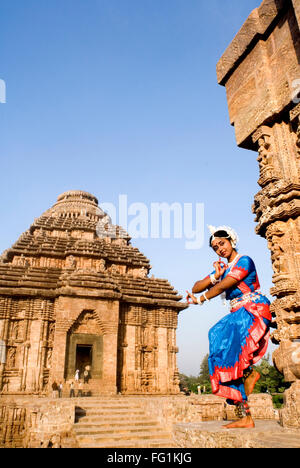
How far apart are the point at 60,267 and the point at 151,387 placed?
890 centimetres

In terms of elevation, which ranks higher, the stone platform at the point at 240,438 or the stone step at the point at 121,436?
the stone platform at the point at 240,438

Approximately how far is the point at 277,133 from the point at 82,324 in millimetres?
16290

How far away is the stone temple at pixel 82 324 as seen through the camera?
18.7 metres

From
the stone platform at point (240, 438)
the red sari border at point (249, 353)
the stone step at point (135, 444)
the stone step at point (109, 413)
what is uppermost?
the red sari border at point (249, 353)

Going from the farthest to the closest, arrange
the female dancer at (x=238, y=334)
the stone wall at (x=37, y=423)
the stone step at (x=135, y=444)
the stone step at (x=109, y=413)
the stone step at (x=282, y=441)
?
1. the stone step at (x=109, y=413)
2. the stone wall at (x=37, y=423)
3. the stone step at (x=135, y=444)
4. the female dancer at (x=238, y=334)
5. the stone step at (x=282, y=441)

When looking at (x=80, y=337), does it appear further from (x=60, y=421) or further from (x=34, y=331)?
(x=60, y=421)

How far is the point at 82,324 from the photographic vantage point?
19547mm

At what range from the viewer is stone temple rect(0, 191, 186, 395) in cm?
1867

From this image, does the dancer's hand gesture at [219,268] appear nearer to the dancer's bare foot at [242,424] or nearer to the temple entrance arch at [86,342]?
the dancer's bare foot at [242,424]

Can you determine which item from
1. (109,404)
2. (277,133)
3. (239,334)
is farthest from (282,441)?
(109,404)

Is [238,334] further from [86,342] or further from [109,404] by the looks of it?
[86,342]

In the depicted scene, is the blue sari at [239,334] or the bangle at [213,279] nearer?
the blue sari at [239,334]

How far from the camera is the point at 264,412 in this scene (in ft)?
41.9

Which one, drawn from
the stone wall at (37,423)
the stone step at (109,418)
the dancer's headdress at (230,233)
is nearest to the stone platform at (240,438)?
the dancer's headdress at (230,233)
